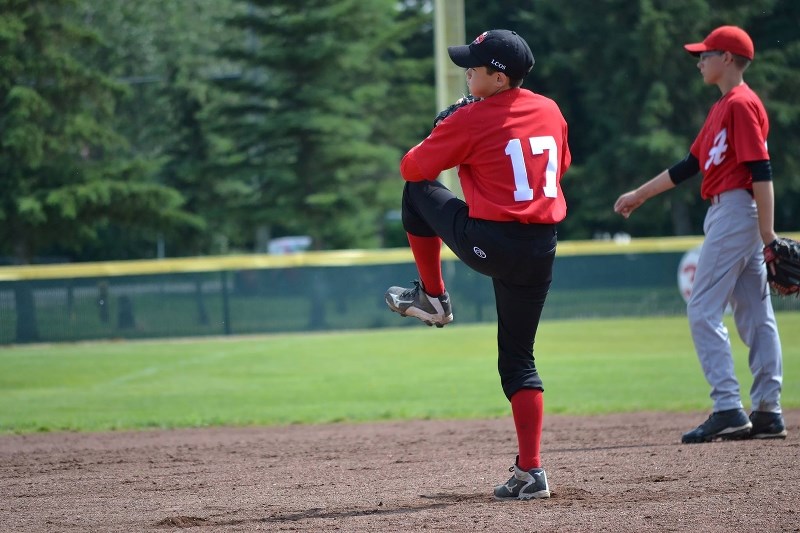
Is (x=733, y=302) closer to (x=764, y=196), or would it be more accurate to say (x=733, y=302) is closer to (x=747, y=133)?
(x=764, y=196)

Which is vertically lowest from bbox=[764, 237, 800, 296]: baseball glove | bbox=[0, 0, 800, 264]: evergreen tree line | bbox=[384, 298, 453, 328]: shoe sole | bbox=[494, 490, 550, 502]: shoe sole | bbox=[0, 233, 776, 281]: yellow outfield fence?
bbox=[494, 490, 550, 502]: shoe sole

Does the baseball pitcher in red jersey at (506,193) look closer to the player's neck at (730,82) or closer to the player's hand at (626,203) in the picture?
the player's hand at (626,203)

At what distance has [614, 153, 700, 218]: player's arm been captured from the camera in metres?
6.32

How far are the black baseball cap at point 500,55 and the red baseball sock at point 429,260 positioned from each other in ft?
2.69

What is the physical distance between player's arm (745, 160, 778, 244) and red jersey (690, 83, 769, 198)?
0.19 ft

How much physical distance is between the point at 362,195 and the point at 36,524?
2595 centimetres

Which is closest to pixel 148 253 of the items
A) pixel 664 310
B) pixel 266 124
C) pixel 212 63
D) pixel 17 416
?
pixel 212 63

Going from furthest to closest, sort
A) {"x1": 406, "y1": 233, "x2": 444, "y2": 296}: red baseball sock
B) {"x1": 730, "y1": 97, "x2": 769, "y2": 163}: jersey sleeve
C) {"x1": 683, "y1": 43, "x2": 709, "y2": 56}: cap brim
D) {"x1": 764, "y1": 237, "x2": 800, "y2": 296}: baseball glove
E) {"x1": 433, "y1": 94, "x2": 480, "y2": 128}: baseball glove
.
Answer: {"x1": 683, "y1": 43, "x2": 709, "y2": 56}: cap brim < {"x1": 730, "y1": 97, "x2": 769, "y2": 163}: jersey sleeve < {"x1": 764, "y1": 237, "x2": 800, "y2": 296}: baseball glove < {"x1": 406, "y1": 233, "x2": 444, "y2": 296}: red baseball sock < {"x1": 433, "y1": 94, "x2": 480, "y2": 128}: baseball glove

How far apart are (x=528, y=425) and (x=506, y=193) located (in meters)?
1.07

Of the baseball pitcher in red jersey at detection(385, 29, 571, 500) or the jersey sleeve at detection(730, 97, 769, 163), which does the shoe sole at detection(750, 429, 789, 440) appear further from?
the baseball pitcher in red jersey at detection(385, 29, 571, 500)

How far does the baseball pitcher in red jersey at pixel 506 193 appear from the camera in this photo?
180 inches

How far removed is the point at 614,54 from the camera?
32.5 metres

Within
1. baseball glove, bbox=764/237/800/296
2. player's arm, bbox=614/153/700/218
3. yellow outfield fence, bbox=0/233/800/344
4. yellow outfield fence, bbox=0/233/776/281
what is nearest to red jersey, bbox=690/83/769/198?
player's arm, bbox=614/153/700/218

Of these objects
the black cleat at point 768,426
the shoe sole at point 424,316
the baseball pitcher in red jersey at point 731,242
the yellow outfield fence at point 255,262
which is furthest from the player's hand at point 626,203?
the yellow outfield fence at point 255,262
